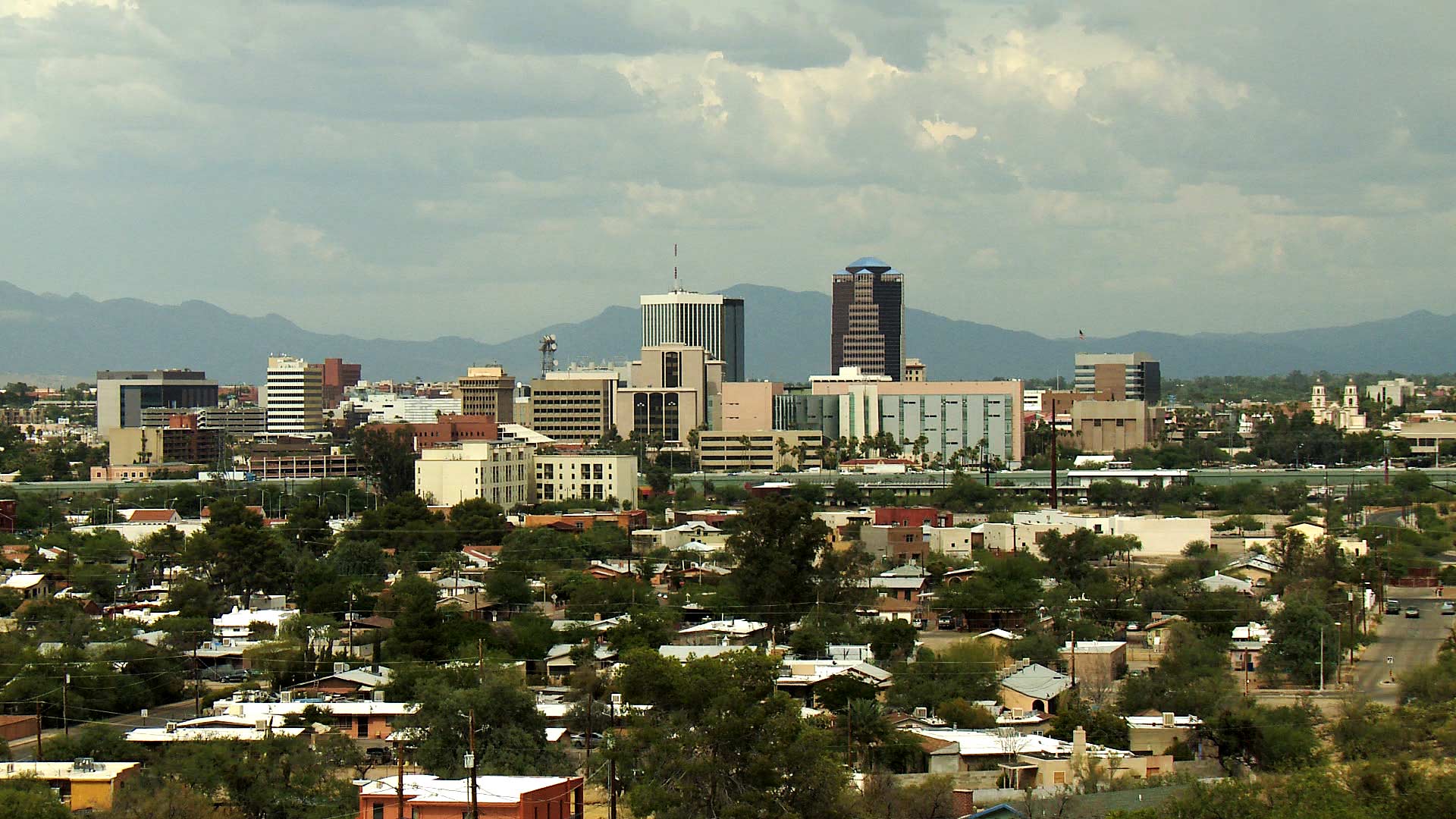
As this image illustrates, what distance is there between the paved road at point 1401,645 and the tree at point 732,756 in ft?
46.5

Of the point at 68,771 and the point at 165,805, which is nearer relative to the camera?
the point at 165,805

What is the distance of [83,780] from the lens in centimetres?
2728

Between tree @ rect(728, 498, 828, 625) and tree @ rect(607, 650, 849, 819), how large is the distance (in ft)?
65.5

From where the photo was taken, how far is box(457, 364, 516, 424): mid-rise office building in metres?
151

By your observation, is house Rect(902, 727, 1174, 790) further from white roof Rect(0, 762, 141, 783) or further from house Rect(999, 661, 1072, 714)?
white roof Rect(0, 762, 141, 783)

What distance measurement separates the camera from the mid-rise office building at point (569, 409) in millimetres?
138875

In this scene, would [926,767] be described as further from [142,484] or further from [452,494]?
[142,484]

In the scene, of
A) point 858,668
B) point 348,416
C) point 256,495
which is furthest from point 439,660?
point 348,416

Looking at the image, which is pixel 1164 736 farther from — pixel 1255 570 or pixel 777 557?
pixel 1255 570

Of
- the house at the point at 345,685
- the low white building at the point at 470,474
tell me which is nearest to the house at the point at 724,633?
the house at the point at 345,685

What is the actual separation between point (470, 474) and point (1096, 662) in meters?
47.2

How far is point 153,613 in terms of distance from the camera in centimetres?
4638

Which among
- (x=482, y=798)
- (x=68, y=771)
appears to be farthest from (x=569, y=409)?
(x=482, y=798)

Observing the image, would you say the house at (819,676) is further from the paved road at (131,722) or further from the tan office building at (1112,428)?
the tan office building at (1112,428)
